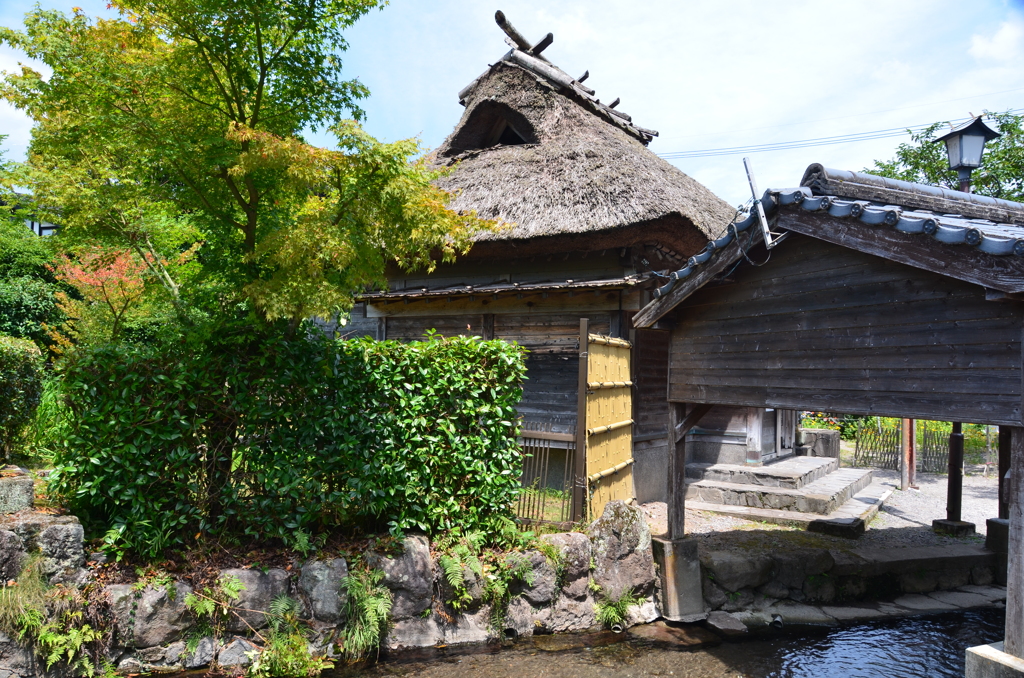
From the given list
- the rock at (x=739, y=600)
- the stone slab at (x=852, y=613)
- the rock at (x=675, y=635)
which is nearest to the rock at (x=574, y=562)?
the rock at (x=675, y=635)

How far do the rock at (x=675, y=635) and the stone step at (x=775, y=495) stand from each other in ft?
13.0

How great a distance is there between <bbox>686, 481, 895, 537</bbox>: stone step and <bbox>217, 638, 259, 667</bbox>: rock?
6732mm

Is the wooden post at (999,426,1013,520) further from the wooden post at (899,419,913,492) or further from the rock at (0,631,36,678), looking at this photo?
the rock at (0,631,36,678)

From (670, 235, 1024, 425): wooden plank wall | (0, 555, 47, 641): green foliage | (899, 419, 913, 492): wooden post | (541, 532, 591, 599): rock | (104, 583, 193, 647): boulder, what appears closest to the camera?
(670, 235, 1024, 425): wooden plank wall

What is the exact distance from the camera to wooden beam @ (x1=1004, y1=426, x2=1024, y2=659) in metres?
3.82

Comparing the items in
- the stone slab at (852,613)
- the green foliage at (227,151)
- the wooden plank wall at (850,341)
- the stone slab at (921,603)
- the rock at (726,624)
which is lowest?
the stone slab at (921,603)

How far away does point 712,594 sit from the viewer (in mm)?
6441

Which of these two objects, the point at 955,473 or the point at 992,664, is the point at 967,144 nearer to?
the point at 955,473

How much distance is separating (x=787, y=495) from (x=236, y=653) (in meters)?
7.93

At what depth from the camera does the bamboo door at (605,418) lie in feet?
22.8

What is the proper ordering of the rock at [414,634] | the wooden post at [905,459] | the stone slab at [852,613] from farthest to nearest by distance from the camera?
the wooden post at [905,459]
the stone slab at [852,613]
the rock at [414,634]

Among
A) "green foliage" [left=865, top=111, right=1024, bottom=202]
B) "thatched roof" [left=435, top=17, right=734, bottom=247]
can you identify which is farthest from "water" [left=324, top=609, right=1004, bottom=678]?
"green foliage" [left=865, top=111, right=1024, bottom=202]

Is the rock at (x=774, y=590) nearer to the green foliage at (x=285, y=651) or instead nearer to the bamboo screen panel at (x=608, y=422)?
the bamboo screen panel at (x=608, y=422)

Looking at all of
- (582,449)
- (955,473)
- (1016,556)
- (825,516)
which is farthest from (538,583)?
(955,473)
